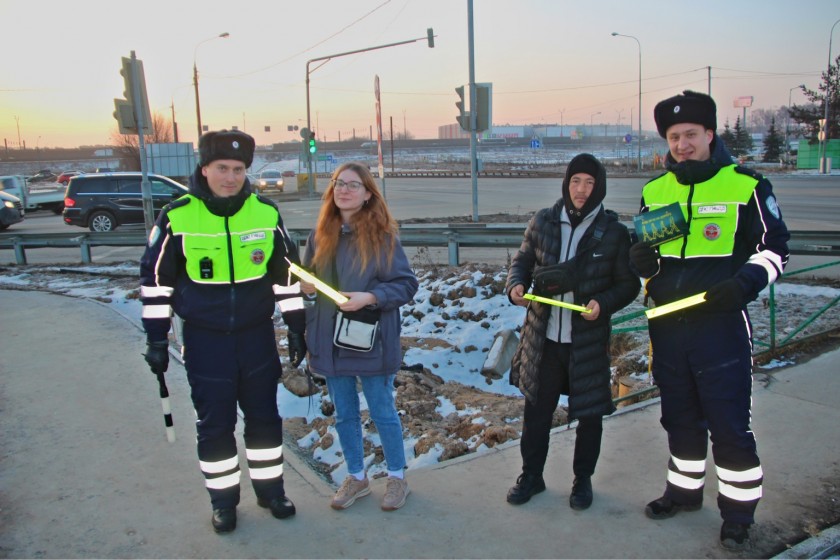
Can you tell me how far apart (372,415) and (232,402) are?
0.73 m

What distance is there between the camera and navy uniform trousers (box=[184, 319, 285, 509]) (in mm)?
3371

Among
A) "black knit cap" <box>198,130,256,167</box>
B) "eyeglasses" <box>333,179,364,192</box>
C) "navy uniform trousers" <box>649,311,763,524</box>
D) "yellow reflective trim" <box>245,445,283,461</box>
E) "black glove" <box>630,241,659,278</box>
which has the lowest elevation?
"yellow reflective trim" <box>245,445,283,461</box>

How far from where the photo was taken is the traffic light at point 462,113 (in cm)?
1528

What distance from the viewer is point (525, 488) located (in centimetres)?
352

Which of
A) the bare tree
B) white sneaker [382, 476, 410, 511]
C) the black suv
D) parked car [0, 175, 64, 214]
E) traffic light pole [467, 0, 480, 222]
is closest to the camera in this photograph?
white sneaker [382, 476, 410, 511]

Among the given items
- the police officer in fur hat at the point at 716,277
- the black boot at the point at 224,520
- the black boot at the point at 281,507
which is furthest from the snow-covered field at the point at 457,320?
the police officer in fur hat at the point at 716,277

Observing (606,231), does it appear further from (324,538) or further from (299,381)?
(299,381)

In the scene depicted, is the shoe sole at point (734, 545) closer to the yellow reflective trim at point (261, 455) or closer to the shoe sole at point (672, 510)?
the shoe sole at point (672, 510)

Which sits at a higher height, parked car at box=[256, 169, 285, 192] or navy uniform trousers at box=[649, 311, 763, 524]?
parked car at box=[256, 169, 285, 192]

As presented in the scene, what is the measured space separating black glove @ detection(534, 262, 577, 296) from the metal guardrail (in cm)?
615

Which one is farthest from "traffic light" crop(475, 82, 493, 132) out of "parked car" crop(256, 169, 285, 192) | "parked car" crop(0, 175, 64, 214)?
"parked car" crop(256, 169, 285, 192)

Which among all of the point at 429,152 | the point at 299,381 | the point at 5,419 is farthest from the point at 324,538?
the point at 429,152

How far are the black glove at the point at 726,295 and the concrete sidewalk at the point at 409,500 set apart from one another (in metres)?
1.10

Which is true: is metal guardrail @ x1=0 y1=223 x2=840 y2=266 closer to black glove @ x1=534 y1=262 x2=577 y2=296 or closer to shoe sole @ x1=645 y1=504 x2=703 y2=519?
shoe sole @ x1=645 y1=504 x2=703 y2=519
